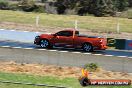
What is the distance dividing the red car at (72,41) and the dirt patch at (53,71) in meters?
8.05

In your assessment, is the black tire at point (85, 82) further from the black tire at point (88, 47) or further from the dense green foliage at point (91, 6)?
the dense green foliage at point (91, 6)

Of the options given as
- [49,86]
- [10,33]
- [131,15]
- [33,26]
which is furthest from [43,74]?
[131,15]

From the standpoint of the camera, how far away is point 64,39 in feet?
103

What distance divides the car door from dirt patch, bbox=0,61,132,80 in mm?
8469

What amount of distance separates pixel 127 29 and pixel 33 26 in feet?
33.9

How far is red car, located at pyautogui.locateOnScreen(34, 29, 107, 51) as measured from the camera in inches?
1199

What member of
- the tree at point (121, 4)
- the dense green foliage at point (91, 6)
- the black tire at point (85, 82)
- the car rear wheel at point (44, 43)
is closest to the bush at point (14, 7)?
the dense green foliage at point (91, 6)

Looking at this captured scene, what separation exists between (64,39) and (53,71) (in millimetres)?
10192

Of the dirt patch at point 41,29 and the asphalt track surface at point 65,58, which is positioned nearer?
the asphalt track surface at point 65,58

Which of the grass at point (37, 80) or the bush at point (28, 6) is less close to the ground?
the grass at point (37, 80)

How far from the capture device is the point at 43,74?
20.5 meters

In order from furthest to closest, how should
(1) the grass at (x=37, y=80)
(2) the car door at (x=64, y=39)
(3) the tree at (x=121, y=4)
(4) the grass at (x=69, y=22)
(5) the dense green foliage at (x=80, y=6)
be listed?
(3) the tree at (x=121, y=4) < (5) the dense green foliage at (x=80, y=6) < (4) the grass at (x=69, y=22) < (2) the car door at (x=64, y=39) < (1) the grass at (x=37, y=80)

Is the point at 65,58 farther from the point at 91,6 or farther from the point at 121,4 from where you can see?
the point at 121,4

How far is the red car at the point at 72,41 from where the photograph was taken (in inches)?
1199
